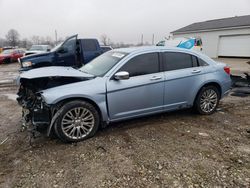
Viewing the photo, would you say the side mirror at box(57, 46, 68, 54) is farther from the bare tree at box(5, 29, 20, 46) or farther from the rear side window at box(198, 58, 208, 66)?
the bare tree at box(5, 29, 20, 46)

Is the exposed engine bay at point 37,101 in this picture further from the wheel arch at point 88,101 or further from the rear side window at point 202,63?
the rear side window at point 202,63

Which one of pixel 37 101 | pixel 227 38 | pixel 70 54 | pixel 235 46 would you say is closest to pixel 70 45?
pixel 70 54

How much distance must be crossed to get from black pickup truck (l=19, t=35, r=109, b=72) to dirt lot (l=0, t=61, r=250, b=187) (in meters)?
3.91

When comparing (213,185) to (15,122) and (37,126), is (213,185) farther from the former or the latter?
(15,122)

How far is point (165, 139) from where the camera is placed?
364cm

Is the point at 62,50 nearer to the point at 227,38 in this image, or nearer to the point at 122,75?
the point at 122,75

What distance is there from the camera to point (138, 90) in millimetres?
3832

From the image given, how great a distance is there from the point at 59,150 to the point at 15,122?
181 centimetres

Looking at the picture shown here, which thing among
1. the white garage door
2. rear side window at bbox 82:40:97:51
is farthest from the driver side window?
the white garage door

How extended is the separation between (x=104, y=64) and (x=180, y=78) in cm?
160

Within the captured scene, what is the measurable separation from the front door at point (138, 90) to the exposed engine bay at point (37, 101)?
70 cm

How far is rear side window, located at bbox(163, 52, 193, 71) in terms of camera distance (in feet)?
13.8

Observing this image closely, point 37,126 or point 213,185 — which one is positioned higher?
point 37,126

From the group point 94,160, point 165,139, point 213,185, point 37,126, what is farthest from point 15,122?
point 213,185
